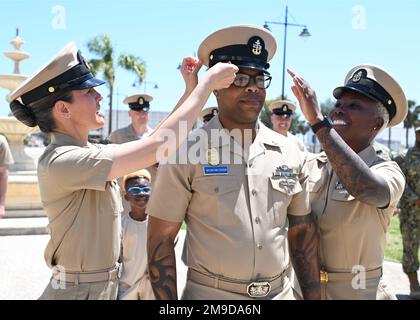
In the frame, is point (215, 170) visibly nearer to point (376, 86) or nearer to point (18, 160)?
point (376, 86)

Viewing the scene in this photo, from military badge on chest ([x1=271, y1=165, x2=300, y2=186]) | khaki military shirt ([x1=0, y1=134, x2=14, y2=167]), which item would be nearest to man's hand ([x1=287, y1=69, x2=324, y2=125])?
military badge on chest ([x1=271, y1=165, x2=300, y2=186])

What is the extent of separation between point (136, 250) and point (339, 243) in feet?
6.86

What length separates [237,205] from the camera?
7.49ft

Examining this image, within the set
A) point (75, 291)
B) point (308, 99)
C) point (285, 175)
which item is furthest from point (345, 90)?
point (75, 291)

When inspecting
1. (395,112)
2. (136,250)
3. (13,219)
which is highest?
(395,112)

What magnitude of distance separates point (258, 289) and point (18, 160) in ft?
37.6

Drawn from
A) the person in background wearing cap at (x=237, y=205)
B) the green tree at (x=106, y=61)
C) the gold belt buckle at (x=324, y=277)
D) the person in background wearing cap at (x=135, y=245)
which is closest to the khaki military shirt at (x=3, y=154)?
the person in background wearing cap at (x=135, y=245)

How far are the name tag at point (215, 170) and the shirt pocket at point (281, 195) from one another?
0.27 meters

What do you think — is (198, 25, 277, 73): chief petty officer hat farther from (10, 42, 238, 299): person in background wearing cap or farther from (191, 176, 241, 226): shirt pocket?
(191, 176, 241, 226): shirt pocket

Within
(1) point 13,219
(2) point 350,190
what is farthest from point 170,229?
(1) point 13,219

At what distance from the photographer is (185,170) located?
225cm
